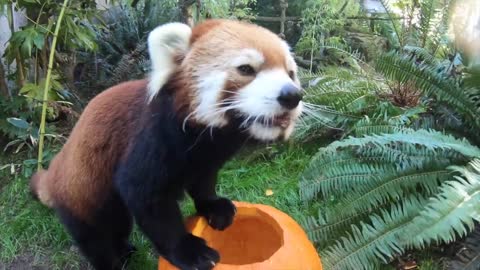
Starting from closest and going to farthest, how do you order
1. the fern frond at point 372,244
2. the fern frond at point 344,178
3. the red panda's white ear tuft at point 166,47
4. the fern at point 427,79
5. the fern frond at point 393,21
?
the red panda's white ear tuft at point 166,47 → the fern frond at point 372,244 → the fern frond at point 344,178 → the fern at point 427,79 → the fern frond at point 393,21

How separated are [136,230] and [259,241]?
108 cm

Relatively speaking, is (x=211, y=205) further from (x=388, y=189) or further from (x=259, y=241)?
(x=388, y=189)

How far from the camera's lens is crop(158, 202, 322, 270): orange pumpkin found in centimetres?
237

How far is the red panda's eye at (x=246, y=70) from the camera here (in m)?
2.00

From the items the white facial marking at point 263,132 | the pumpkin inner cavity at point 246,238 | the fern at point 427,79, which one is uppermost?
the white facial marking at point 263,132

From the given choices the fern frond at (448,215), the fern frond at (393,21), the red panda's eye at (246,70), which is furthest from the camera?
the fern frond at (393,21)

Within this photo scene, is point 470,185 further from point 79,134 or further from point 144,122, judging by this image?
point 79,134

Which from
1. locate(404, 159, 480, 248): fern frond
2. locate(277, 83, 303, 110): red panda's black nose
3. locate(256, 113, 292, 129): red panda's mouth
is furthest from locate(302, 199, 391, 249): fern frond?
locate(277, 83, 303, 110): red panda's black nose

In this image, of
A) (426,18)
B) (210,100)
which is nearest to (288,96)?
(210,100)

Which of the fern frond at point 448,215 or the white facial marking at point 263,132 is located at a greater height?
the white facial marking at point 263,132

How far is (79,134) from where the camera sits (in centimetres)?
269

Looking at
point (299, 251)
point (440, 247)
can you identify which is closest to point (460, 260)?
point (440, 247)

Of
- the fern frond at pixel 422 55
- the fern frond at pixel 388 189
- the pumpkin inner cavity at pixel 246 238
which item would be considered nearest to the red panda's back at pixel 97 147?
the pumpkin inner cavity at pixel 246 238

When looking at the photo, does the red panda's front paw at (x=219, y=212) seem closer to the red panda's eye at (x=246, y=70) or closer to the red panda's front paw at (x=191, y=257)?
the red panda's front paw at (x=191, y=257)
